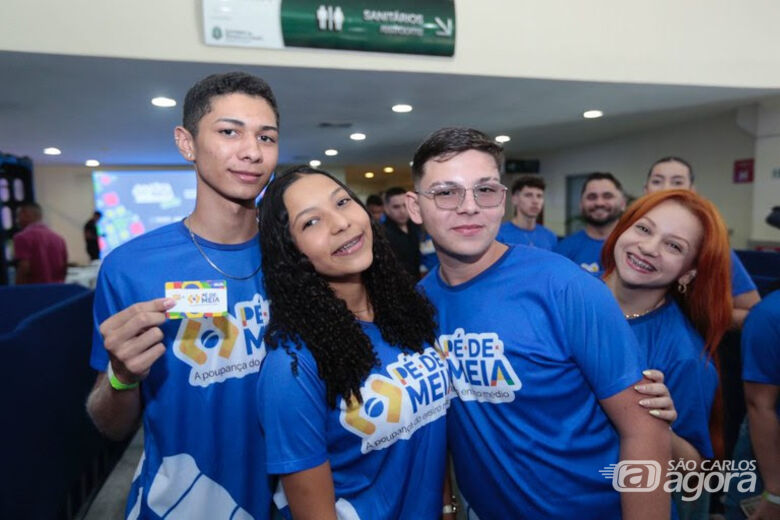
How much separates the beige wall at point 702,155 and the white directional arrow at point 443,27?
468 centimetres

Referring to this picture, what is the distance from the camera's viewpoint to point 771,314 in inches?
59.8

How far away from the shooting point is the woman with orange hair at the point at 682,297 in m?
1.35

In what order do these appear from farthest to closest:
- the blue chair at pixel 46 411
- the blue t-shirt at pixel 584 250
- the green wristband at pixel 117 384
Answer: the blue t-shirt at pixel 584 250, the blue chair at pixel 46 411, the green wristband at pixel 117 384

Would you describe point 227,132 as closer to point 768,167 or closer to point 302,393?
point 302,393

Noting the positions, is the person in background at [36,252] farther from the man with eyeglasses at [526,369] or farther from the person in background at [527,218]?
the man with eyeglasses at [526,369]

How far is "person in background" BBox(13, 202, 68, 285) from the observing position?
506 cm

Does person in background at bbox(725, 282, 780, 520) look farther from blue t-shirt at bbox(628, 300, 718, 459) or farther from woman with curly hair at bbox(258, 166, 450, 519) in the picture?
woman with curly hair at bbox(258, 166, 450, 519)

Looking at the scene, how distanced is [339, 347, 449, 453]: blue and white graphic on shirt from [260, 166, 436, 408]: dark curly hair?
0.10 feet

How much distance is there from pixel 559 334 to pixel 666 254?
0.58 m

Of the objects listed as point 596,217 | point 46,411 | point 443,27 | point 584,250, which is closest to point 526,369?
point 46,411

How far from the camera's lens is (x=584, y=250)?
336 cm

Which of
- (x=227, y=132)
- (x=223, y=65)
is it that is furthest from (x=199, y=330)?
(x=223, y=65)

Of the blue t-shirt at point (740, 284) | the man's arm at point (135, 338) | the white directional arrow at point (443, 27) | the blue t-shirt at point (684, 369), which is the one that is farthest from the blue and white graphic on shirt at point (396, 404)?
the white directional arrow at point (443, 27)

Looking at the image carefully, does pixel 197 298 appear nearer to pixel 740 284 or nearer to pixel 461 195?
pixel 461 195
